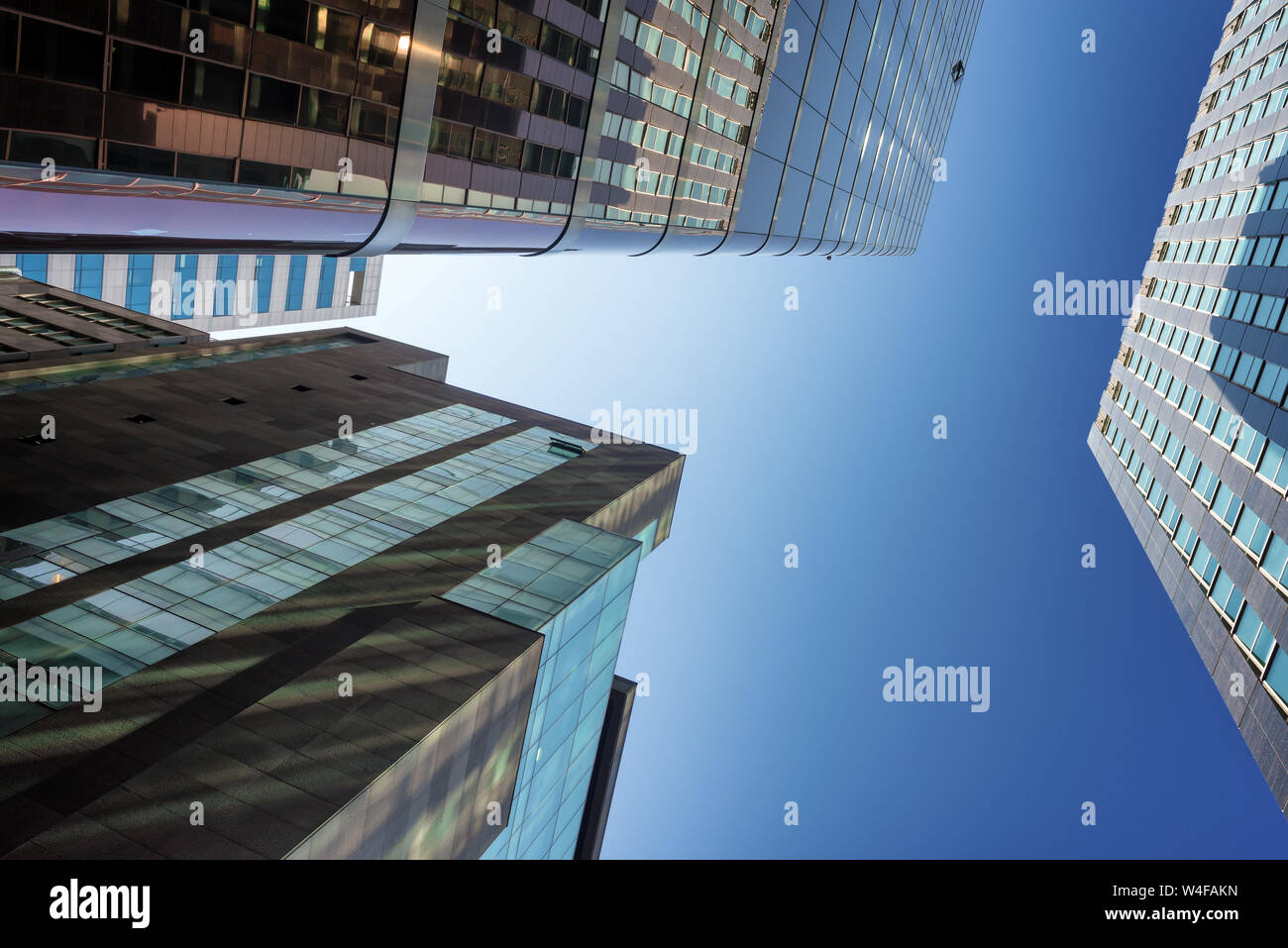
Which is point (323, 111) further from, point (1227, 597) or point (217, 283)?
point (217, 283)

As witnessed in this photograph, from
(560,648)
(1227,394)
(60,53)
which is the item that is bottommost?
(560,648)

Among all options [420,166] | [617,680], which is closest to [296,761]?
[420,166]

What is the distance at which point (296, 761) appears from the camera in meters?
19.9

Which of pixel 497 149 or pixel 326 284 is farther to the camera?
pixel 326 284

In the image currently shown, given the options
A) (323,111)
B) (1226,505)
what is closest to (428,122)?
(323,111)

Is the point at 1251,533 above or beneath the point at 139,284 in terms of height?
above

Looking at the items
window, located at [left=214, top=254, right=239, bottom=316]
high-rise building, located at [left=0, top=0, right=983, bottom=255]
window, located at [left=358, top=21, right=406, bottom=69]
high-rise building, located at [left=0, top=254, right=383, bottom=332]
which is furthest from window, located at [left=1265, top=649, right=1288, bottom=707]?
window, located at [left=214, top=254, right=239, bottom=316]

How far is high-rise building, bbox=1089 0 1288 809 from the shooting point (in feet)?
91.0

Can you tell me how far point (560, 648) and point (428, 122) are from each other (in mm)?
18384

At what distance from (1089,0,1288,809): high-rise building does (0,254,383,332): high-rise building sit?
6205 centimetres

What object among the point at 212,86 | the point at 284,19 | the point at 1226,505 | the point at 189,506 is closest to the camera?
the point at 212,86

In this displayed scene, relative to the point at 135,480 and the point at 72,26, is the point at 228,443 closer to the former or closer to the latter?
the point at 135,480

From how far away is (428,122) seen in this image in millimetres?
18188

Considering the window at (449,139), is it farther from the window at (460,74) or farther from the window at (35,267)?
the window at (35,267)
